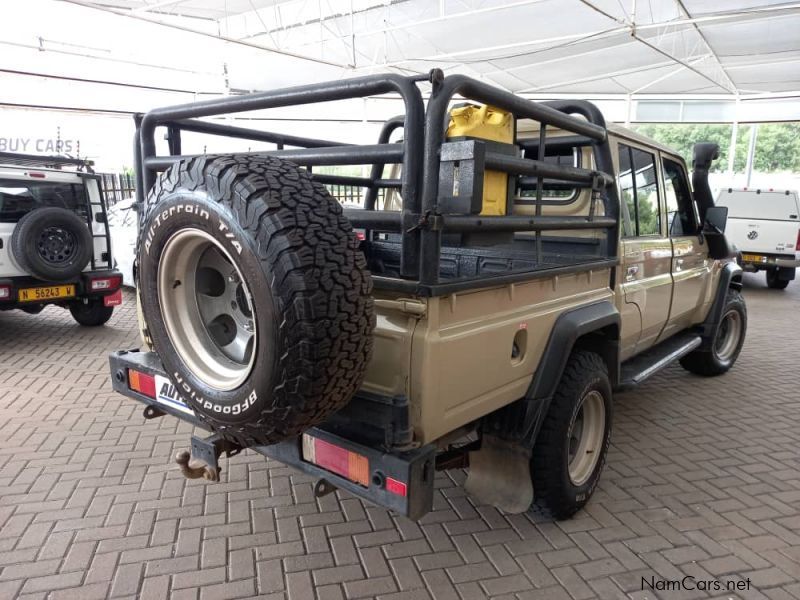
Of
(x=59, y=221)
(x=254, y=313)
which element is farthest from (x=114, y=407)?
(x=254, y=313)

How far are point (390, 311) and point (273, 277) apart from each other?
1.63ft

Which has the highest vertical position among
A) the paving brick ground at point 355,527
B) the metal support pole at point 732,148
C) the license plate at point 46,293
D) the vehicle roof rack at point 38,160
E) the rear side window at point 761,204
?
the metal support pole at point 732,148

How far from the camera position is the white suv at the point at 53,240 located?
5707 millimetres

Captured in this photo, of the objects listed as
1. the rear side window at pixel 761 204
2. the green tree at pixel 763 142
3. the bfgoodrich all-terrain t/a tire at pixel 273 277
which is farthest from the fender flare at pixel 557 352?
the green tree at pixel 763 142

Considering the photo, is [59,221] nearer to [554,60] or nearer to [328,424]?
[328,424]

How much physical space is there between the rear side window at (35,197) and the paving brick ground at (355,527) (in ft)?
8.75

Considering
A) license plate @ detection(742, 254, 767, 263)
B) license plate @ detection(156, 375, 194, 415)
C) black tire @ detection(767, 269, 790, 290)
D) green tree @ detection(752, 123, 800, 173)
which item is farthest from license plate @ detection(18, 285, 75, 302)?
green tree @ detection(752, 123, 800, 173)

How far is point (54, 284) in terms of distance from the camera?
608cm

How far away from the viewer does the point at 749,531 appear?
2.85m

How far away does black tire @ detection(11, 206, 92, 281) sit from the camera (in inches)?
221

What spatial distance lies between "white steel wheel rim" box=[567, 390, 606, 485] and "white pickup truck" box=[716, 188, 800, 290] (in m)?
9.66

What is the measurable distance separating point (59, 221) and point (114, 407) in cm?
258

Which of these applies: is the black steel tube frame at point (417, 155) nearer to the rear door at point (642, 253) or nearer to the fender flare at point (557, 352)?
the fender flare at point (557, 352)

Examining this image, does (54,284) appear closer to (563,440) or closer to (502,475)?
(502,475)
